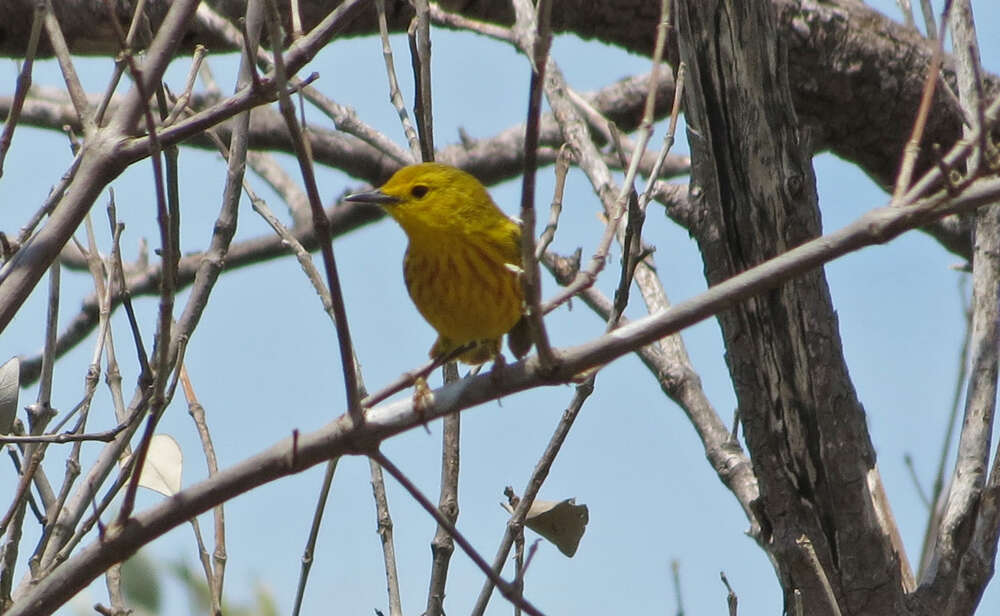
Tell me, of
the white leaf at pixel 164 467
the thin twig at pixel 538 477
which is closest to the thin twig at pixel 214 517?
the white leaf at pixel 164 467

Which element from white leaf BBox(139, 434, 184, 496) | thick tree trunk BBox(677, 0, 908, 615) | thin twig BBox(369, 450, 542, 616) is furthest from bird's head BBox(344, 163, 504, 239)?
thin twig BBox(369, 450, 542, 616)

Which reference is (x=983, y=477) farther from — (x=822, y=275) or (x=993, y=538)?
(x=822, y=275)

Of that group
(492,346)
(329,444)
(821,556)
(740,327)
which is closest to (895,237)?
(329,444)

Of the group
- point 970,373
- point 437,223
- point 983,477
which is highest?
point 437,223

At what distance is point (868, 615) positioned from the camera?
3.83m

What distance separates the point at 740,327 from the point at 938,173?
1.63m

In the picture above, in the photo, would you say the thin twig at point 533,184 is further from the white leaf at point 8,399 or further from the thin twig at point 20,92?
the white leaf at point 8,399

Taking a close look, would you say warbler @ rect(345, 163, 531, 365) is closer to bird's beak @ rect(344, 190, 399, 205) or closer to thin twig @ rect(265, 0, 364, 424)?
bird's beak @ rect(344, 190, 399, 205)

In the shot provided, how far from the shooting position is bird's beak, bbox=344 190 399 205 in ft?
14.0

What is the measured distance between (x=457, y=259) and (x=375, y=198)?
409mm

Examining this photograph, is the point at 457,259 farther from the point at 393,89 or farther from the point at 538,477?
the point at 538,477

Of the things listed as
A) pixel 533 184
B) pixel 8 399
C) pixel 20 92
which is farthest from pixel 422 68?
pixel 533 184

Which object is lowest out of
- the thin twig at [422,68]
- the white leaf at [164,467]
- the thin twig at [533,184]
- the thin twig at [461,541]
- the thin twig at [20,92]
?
the thin twig at [461,541]

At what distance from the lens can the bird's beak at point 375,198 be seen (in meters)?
4.27
